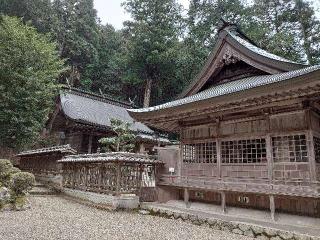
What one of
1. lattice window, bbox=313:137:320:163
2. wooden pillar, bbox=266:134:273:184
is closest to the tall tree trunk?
wooden pillar, bbox=266:134:273:184

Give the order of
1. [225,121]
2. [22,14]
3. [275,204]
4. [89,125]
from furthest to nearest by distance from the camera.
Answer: [22,14]
[89,125]
[225,121]
[275,204]

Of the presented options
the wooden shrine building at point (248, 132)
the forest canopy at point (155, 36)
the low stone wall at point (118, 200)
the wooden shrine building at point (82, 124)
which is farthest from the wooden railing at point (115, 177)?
the forest canopy at point (155, 36)

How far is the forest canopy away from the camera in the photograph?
38.4 meters

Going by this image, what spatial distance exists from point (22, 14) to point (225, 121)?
40.5 m

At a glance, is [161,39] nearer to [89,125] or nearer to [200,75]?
[89,125]

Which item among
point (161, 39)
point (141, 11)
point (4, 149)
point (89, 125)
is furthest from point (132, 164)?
point (141, 11)

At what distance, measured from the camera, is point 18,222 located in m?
9.19

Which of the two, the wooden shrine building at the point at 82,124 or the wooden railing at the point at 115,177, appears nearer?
the wooden railing at the point at 115,177

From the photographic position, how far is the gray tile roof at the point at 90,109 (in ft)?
83.1

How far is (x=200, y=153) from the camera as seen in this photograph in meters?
13.4

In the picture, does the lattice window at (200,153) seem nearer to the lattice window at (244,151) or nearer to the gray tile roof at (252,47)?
the lattice window at (244,151)

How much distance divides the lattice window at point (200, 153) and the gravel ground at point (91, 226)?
340 cm

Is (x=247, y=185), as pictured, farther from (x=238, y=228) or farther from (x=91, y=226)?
(x=91, y=226)

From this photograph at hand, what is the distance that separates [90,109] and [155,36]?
18.1m
